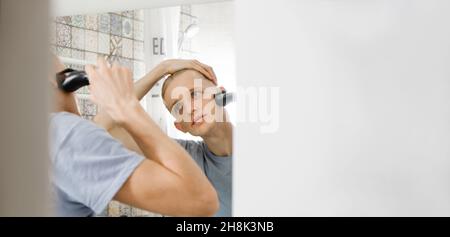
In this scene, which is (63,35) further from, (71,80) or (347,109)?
(347,109)

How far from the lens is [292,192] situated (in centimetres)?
157

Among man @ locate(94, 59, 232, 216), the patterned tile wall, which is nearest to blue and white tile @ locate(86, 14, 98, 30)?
the patterned tile wall

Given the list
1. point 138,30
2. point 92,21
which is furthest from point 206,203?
point 92,21

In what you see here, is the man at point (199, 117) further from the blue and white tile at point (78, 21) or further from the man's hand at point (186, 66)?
the blue and white tile at point (78, 21)

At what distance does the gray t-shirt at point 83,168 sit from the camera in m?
1.71

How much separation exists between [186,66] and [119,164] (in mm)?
358

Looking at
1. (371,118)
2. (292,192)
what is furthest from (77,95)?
(371,118)

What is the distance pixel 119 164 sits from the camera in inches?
66.7

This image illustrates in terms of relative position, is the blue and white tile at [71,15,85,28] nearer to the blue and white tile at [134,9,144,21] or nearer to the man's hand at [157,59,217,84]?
the blue and white tile at [134,9,144,21]

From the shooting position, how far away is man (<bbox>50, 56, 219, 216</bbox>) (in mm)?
1663

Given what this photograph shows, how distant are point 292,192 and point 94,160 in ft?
2.01

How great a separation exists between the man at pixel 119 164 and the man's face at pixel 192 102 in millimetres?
72

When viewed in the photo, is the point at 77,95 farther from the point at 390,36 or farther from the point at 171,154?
the point at 390,36

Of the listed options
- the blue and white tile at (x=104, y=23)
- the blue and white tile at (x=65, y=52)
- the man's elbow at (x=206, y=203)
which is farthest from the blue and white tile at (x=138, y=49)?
the man's elbow at (x=206, y=203)
